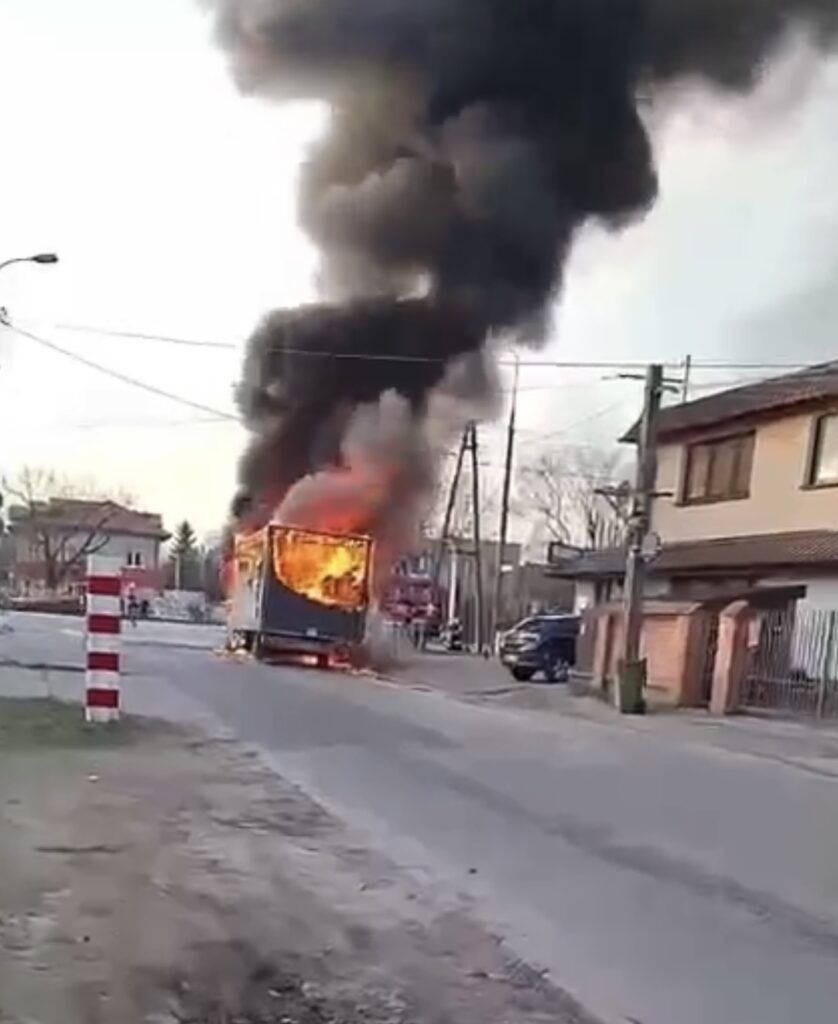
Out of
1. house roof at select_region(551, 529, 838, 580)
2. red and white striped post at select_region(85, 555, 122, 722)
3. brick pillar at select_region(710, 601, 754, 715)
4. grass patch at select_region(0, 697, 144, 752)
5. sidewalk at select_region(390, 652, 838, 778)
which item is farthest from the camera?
house roof at select_region(551, 529, 838, 580)

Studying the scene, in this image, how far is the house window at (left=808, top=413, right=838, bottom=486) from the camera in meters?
28.0

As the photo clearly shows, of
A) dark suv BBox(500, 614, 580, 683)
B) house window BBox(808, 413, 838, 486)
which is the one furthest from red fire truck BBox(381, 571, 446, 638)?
house window BBox(808, 413, 838, 486)

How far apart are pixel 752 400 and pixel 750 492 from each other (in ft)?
5.79

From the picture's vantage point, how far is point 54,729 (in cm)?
1298

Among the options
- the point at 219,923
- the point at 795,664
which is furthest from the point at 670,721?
the point at 219,923

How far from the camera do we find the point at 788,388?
30.0 meters

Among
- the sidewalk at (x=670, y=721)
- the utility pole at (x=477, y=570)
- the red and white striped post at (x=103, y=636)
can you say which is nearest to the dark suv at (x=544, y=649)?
the sidewalk at (x=670, y=721)

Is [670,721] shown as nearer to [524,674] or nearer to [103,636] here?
[103,636]

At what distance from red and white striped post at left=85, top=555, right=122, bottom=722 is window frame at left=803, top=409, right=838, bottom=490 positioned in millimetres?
17442

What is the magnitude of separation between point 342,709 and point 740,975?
12.9 metres

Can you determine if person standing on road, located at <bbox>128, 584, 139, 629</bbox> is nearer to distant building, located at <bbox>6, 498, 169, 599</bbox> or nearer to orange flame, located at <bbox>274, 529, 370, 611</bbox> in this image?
distant building, located at <bbox>6, 498, 169, 599</bbox>

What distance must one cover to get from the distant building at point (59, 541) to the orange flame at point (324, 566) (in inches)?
2175

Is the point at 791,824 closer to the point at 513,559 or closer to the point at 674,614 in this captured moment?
the point at 674,614

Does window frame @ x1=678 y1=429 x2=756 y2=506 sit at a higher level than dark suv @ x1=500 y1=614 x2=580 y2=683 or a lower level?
higher
